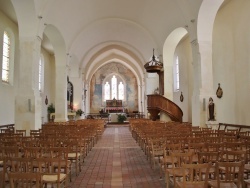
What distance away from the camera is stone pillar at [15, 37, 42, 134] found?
1091cm

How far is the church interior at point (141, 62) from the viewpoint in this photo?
1016 cm

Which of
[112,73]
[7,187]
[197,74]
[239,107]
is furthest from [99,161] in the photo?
[112,73]

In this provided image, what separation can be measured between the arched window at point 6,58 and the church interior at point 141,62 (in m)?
0.06

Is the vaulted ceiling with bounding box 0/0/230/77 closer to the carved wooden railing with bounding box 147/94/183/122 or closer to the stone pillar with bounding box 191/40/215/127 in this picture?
the stone pillar with bounding box 191/40/215/127

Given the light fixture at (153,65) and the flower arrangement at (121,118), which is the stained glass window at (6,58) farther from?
the flower arrangement at (121,118)

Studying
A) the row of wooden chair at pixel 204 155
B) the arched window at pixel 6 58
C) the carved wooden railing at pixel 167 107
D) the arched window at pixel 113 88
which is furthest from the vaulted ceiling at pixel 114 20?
the arched window at pixel 113 88

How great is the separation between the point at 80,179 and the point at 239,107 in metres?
9.60

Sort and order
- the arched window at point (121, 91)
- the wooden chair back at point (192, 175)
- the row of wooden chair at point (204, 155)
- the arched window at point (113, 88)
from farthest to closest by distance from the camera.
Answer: the arched window at point (121, 91) < the arched window at point (113, 88) < the row of wooden chair at point (204, 155) < the wooden chair back at point (192, 175)

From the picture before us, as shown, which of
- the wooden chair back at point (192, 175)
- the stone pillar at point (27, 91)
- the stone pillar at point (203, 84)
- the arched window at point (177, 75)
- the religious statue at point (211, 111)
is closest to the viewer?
the wooden chair back at point (192, 175)

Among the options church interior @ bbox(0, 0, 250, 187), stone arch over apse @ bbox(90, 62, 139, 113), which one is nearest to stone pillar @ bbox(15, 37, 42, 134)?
church interior @ bbox(0, 0, 250, 187)

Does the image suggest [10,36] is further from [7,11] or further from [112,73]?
[112,73]

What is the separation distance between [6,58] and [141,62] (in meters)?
15.0

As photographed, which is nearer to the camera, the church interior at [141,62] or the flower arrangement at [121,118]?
the church interior at [141,62]

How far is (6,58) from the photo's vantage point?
15.3m
